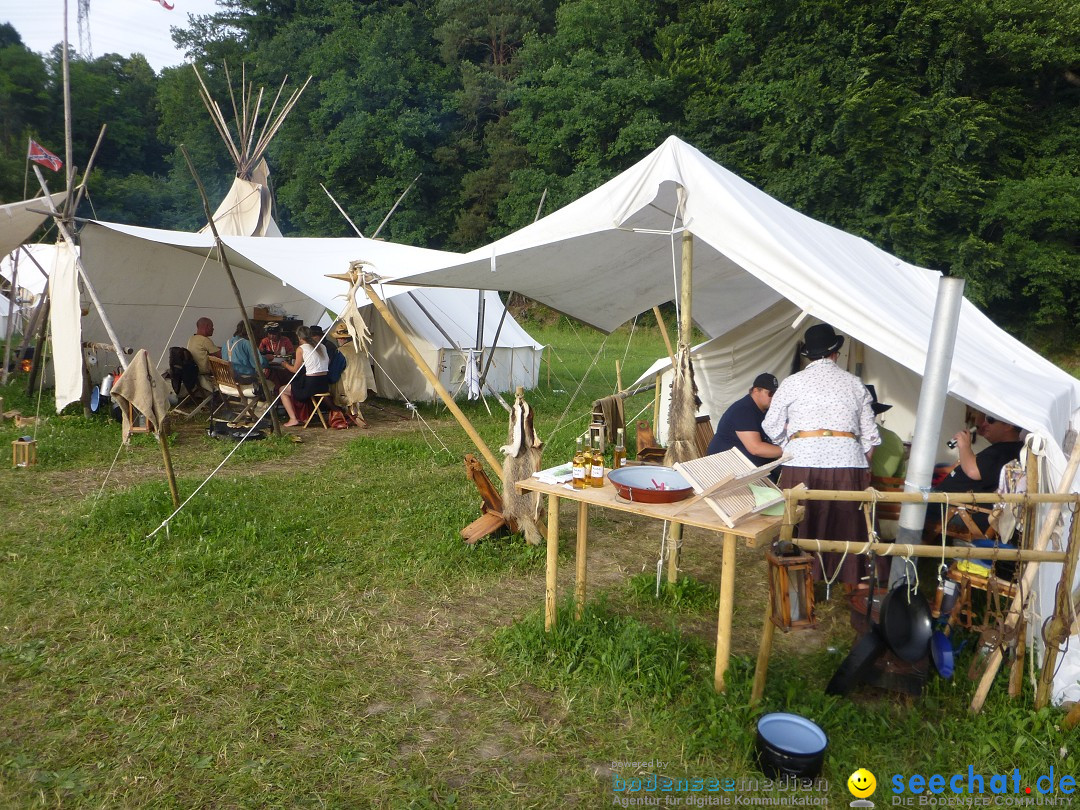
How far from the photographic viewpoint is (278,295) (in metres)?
9.59

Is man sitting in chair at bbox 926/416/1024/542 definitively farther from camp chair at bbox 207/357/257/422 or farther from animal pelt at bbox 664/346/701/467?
camp chair at bbox 207/357/257/422

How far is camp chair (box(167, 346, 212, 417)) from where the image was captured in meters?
7.65

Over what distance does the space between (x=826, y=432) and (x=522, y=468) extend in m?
1.59

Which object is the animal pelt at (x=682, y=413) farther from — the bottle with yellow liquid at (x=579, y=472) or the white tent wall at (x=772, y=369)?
the white tent wall at (x=772, y=369)

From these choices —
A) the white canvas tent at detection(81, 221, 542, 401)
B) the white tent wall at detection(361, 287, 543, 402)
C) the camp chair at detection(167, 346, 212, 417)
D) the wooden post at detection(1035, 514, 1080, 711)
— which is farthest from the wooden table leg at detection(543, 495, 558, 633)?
the camp chair at detection(167, 346, 212, 417)

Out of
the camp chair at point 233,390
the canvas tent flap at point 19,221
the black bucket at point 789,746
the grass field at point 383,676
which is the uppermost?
the canvas tent flap at point 19,221

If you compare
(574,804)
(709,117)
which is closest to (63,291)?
(574,804)

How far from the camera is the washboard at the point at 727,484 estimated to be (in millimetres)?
2486

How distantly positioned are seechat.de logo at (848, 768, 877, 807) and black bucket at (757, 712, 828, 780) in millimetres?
92

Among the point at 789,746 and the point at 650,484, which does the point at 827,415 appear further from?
the point at 789,746

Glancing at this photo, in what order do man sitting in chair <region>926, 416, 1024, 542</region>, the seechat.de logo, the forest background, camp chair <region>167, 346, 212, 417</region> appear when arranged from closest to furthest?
1. the seechat.de logo
2. man sitting in chair <region>926, 416, 1024, 542</region>
3. camp chair <region>167, 346, 212, 417</region>
4. the forest background

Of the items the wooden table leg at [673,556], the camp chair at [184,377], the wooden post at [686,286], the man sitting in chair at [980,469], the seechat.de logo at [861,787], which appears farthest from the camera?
the camp chair at [184,377]

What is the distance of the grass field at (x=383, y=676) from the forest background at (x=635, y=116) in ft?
48.8

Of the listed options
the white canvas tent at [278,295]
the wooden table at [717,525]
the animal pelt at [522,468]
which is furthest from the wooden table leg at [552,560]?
the white canvas tent at [278,295]
